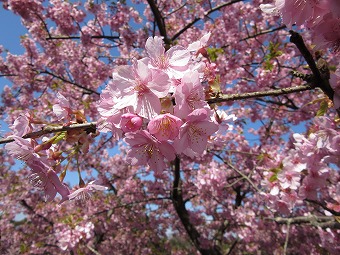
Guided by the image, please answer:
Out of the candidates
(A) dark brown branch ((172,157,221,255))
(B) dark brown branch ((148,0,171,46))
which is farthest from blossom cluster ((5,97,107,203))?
(A) dark brown branch ((172,157,221,255))

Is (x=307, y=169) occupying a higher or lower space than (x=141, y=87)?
lower

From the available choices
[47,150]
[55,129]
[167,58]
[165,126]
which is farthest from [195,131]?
[47,150]

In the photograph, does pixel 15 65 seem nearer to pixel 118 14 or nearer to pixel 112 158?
pixel 118 14

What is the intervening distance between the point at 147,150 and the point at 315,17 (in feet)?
3.00

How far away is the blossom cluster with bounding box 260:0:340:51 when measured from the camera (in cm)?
99

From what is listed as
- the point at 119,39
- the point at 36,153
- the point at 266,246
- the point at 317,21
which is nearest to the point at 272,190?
the point at 317,21

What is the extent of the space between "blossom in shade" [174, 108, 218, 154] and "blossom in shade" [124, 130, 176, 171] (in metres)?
0.06

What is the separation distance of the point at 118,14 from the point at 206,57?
5.61m

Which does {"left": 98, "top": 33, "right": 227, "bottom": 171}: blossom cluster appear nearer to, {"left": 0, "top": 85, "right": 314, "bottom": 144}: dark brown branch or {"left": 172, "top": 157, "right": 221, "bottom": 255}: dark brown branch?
{"left": 0, "top": 85, "right": 314, "bottom": 144}: dark brown branch

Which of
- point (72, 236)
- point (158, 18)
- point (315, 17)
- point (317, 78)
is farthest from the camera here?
point (158, 18)

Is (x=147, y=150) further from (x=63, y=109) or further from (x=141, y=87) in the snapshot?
(x=63, y=109)

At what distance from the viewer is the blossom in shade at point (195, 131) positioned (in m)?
1.06

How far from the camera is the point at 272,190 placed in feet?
9.41

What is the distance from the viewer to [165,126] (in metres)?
1.09
